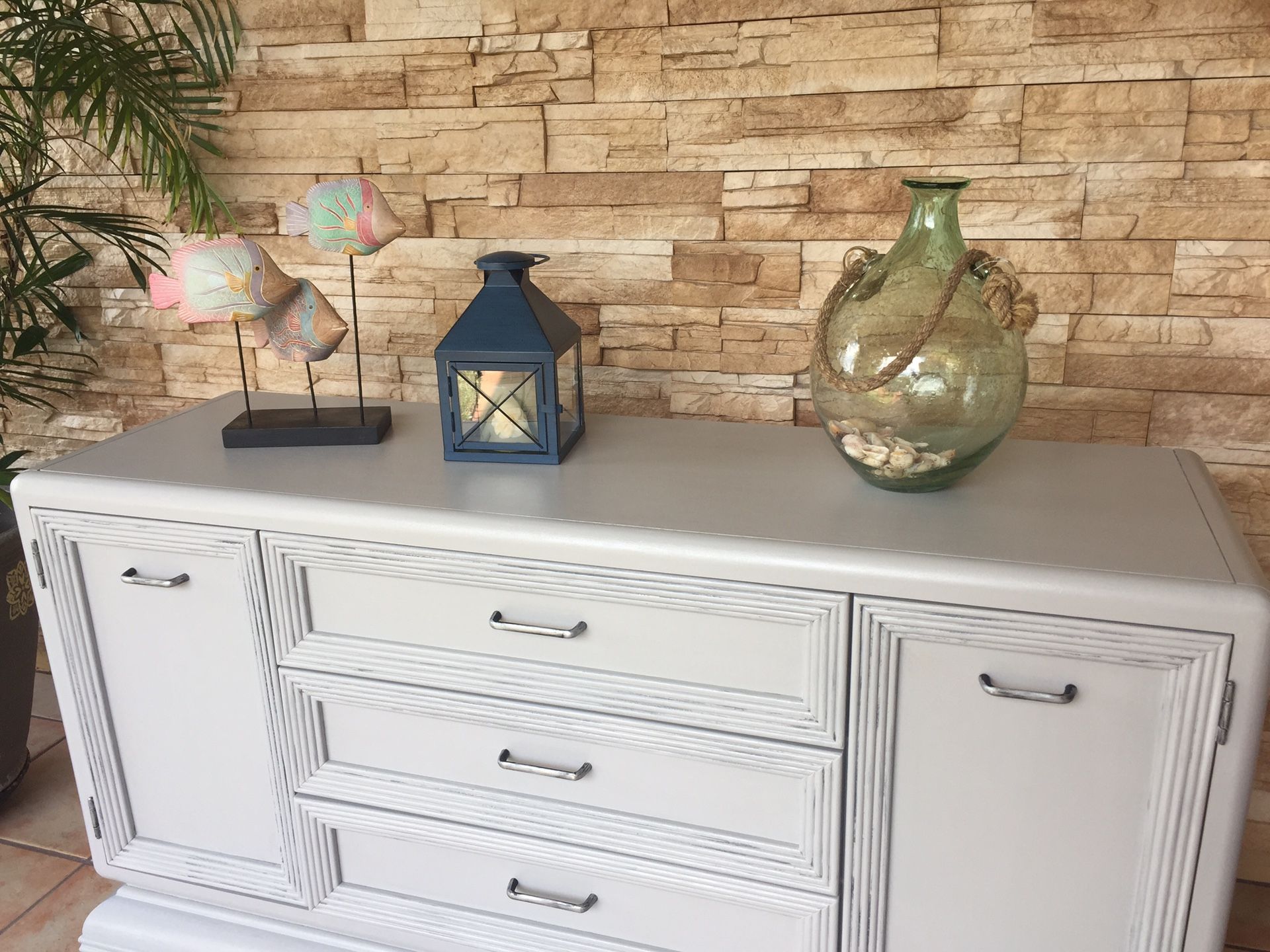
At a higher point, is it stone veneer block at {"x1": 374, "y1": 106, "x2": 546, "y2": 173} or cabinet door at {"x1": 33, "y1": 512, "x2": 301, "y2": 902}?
stone veneer block at {"x1": 374, "y1": 106, "x2": 546, "y2": 173}

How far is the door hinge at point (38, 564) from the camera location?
1503 millimetres

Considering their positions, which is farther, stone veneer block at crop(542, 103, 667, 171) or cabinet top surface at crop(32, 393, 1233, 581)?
stone veneer block at crop(542, 103, 667, 171)

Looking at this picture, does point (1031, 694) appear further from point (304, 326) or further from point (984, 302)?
point (304, 326)

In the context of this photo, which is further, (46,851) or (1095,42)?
(46,851)

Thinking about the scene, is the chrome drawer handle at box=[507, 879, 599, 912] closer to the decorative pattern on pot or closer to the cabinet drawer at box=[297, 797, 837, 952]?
the cabinet drawer at box=[297, 797, 837, 952]

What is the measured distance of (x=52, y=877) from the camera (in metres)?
1.82

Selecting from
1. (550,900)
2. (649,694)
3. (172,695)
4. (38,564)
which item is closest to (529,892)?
(550,900)

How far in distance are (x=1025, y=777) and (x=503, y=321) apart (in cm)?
88

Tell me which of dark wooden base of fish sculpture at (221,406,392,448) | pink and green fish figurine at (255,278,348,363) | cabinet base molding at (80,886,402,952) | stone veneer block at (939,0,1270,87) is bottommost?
cabinet base molding at (80,886,402,952)

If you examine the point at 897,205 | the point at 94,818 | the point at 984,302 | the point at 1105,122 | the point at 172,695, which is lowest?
the point at 94,818

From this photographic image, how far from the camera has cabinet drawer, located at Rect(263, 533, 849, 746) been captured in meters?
1.20

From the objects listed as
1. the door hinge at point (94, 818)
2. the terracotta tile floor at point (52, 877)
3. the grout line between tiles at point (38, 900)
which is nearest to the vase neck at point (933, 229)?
the terracotta tile floor at point (52, 877)

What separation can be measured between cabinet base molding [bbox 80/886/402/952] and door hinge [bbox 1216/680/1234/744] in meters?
1.18

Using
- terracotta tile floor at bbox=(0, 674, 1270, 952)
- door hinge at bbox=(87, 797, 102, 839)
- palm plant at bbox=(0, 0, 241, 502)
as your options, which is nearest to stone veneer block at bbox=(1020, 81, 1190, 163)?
terracotta tile floor at bbox=(0, 674, 1270, 952)
